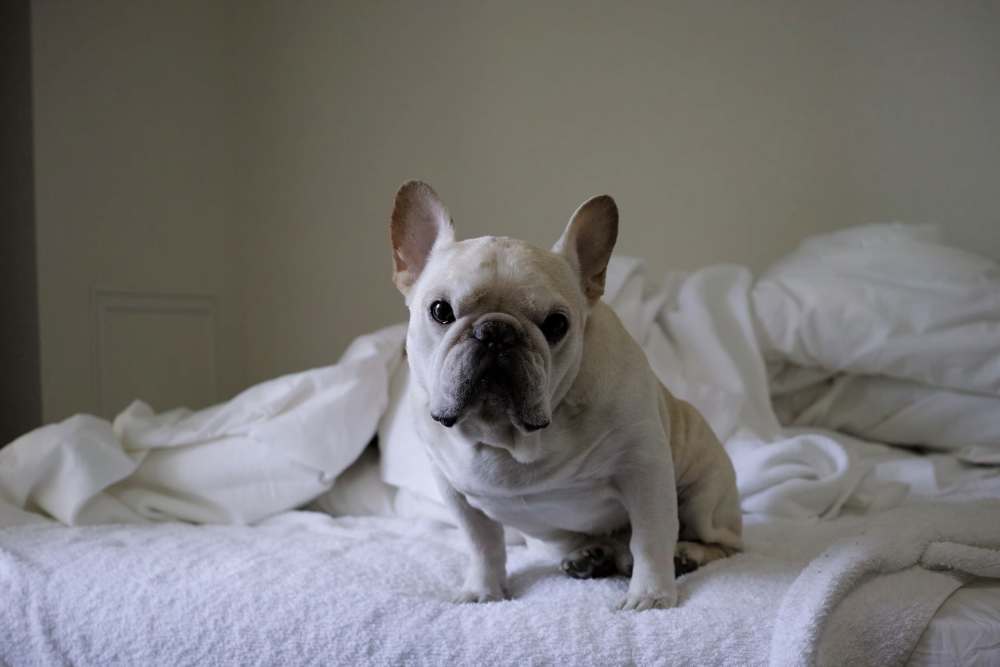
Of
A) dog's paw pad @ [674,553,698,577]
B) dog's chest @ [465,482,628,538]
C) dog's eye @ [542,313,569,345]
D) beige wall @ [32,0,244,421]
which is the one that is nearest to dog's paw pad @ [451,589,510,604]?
dog's chest @ [465,482,628,538]

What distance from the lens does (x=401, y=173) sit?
2686 mm

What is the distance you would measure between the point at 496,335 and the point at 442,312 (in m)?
0.10

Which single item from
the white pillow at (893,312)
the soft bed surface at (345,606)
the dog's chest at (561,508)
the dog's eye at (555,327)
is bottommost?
the soft bed surface at (345,606)

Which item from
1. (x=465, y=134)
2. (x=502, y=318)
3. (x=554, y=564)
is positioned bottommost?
Answer: (x=554, y=564)

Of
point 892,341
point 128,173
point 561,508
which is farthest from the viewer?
point 128,173

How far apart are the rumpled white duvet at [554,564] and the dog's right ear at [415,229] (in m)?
0.45

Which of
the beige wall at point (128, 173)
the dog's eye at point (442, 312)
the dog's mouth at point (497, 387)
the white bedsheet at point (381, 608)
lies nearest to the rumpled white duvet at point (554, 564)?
the white bedsheet at point (381, 608)

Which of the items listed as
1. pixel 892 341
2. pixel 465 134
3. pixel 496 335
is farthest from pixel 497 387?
pixel 465 134

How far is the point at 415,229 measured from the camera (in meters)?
1.10

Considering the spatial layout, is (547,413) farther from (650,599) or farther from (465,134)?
(465,134)

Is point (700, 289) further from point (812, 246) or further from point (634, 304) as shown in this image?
point (812, 246)

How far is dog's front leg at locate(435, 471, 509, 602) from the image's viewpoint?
43.4 inches

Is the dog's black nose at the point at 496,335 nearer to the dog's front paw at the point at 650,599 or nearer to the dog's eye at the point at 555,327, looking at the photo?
the dog's eye at the point at 555,327

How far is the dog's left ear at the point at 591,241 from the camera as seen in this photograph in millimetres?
1042
